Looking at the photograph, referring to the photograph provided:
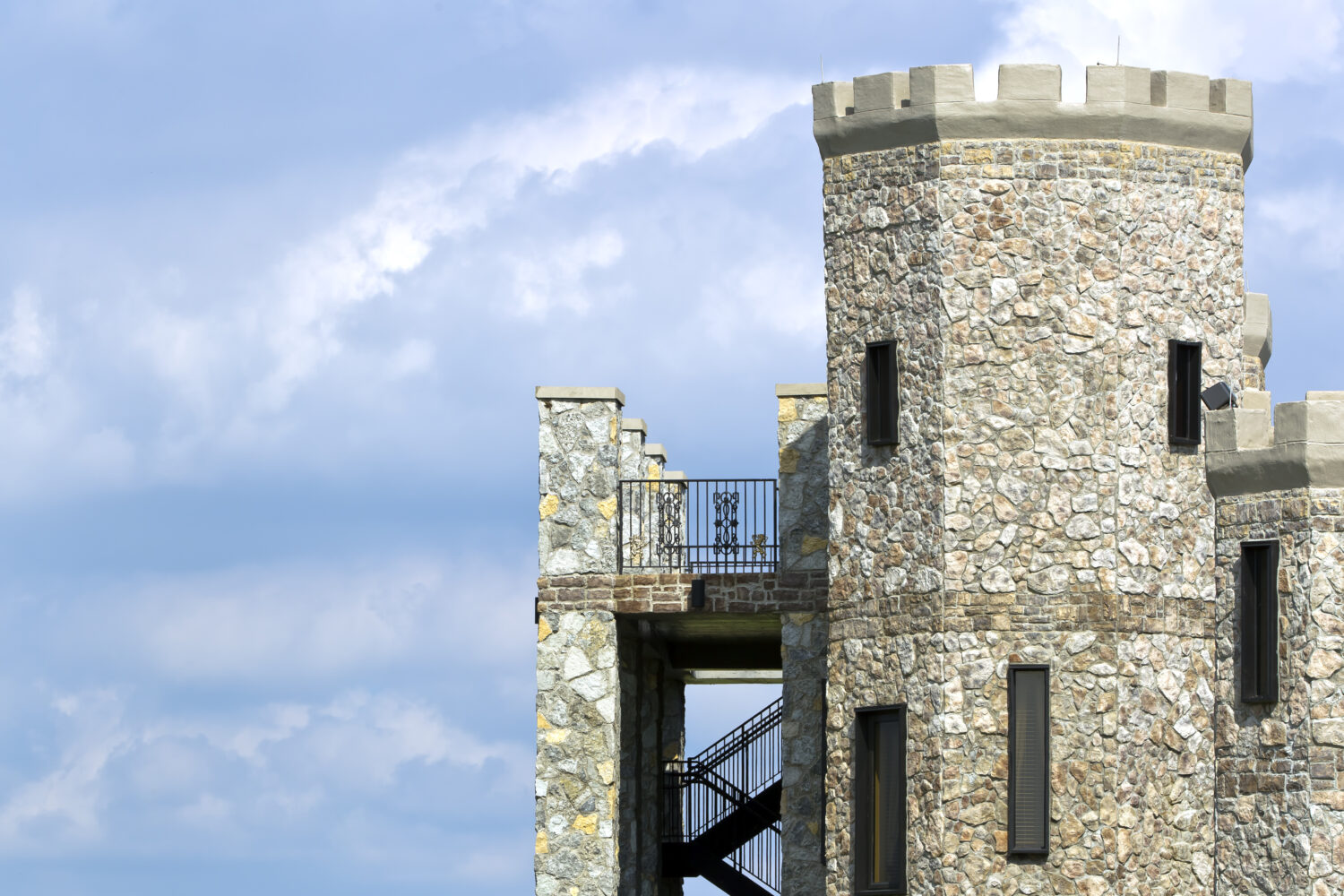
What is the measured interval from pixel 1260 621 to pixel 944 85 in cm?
746

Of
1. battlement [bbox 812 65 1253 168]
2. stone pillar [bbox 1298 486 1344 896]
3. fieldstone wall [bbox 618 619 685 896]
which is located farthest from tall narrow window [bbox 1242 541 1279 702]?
fieldstone wall [bbox 618 619 685 896]

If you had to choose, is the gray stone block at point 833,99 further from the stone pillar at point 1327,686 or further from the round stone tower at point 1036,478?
the stone pillar at point 1327,686

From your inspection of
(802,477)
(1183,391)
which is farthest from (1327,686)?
(802,477)

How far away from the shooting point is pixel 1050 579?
30156 mm

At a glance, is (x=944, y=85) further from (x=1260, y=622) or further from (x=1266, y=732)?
(x=1266, y=732)

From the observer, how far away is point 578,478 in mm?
35938

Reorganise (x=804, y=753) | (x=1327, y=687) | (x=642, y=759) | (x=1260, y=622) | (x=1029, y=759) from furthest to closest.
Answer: (x=642, y=759)
(x=804, y=753)
(x=1260, y=622)
(x=1029, y=759)
(x=1327, y=687)

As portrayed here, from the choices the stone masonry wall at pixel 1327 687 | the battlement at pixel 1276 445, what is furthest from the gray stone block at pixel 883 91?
the stone masonry wall at pixel 1327 687

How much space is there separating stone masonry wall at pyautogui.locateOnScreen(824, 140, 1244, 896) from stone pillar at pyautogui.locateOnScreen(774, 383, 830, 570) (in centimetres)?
405

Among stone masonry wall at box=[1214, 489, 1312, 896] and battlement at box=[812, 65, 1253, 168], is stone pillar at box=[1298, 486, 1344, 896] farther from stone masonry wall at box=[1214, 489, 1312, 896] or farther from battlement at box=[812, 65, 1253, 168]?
battlement at box=[812, 65, 1253, 168]

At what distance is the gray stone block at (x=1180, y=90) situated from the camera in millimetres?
31156

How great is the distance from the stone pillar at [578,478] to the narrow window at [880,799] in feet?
20.0

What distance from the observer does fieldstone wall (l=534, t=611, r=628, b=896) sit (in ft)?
116

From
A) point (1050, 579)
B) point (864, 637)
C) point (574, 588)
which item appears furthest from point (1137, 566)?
point (574, 588)
